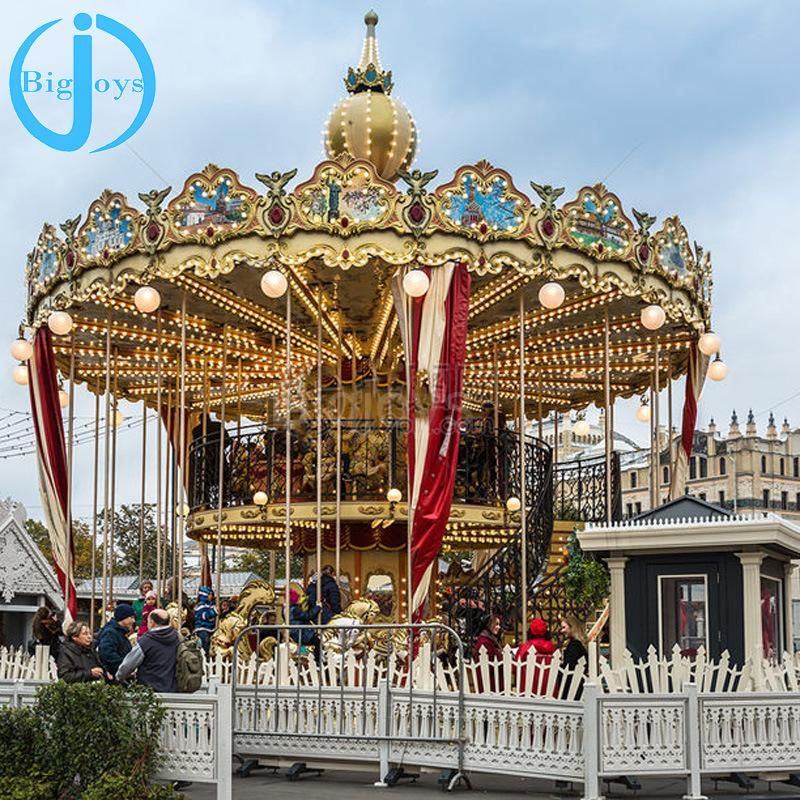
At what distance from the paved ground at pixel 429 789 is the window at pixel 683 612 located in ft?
4.35

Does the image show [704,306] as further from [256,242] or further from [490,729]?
[490,729]

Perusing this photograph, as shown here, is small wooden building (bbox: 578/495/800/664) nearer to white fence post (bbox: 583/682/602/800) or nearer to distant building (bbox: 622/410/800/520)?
white fence post (bbox: 583/682/602/800)

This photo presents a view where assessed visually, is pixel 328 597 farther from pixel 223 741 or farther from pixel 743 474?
pixel 743 474

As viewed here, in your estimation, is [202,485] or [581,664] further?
[202,485]

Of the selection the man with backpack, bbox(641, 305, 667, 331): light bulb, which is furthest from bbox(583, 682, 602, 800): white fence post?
bbox(641, 305, 667, 331): light bulb

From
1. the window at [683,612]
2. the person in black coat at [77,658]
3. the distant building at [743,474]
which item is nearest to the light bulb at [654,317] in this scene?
the window at [683,612]

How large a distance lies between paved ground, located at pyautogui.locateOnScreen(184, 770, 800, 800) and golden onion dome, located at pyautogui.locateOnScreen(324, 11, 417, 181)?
1065 cm

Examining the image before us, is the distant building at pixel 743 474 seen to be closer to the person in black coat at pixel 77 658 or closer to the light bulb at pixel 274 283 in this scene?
the light bulb at pixel 274 283

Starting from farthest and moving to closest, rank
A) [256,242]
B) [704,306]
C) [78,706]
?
[704,306] < [256,242] < [78,706]

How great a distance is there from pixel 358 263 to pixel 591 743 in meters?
8.18

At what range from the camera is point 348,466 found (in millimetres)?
20594

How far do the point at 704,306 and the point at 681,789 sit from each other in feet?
32.4

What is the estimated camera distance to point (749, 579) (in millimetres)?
12703

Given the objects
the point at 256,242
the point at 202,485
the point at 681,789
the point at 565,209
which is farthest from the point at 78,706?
the point at 202,485
